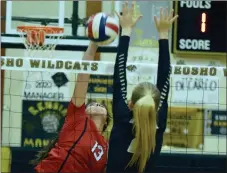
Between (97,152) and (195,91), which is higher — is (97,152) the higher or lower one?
the lower one

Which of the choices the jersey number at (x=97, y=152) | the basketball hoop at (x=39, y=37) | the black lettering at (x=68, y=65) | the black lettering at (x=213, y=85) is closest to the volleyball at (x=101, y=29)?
the black lettering at (x=68, y=65)

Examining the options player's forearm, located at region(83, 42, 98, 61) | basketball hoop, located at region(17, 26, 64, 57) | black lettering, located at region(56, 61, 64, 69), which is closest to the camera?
player's forearm, located at region(83, 42, 98, 61)

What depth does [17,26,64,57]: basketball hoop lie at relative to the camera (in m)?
7.60

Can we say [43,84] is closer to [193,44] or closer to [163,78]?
[193,44]

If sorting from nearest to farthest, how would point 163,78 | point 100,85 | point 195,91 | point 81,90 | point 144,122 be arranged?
point 144,122, point 163,78, point 81,90, point 100,85, point 195,91

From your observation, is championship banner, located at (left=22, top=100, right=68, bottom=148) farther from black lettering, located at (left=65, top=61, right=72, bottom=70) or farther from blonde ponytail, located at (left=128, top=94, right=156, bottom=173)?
blonde ponytail, located at (left=128, top=94, right=156, bottom=173)

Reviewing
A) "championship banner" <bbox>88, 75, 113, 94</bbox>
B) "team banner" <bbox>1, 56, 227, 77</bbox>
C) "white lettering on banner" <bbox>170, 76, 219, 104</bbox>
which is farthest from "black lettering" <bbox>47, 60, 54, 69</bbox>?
"white lettering on banner" <bbox>170, 76, 219, 104</bbox>

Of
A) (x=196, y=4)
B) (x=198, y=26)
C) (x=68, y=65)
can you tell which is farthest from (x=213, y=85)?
(x=68, y=65)

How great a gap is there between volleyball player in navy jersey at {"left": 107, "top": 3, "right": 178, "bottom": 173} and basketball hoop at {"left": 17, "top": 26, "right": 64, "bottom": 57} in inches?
165

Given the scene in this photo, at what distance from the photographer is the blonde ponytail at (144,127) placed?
124 inches

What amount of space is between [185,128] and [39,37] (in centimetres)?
215

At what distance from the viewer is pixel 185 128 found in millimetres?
8172

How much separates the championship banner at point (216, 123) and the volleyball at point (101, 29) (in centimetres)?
452

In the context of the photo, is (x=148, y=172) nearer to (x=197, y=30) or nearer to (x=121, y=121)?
(x=121, y=121)
